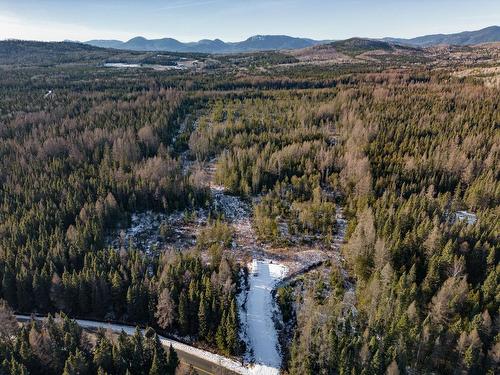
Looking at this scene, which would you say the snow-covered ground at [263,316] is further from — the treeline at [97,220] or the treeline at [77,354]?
the treeline at [77,354]

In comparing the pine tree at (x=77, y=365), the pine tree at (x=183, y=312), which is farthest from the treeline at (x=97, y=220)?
the pine tree at (x=77, y=365)

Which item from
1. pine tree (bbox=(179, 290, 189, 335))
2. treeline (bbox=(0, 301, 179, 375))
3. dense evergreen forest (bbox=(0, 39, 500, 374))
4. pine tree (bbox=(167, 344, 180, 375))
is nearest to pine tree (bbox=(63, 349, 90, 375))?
treeline (bbox=(0, 301, 179, 375))

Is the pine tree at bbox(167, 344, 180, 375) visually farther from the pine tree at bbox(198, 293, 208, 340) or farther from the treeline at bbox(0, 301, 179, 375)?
the pine tree at bbox(198, 293, 208, 340)

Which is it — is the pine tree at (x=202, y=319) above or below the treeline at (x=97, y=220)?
below

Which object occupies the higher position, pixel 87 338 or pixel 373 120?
pixel 373 120

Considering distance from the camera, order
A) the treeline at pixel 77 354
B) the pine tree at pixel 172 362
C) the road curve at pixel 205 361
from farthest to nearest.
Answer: the road curve at pixel 205 361 → the pine tree at pixel 172 362 → the treeline at pixel 77 354

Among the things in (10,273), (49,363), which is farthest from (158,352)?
(10,273)

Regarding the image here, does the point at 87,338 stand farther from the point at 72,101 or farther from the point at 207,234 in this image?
the point at 72,101
